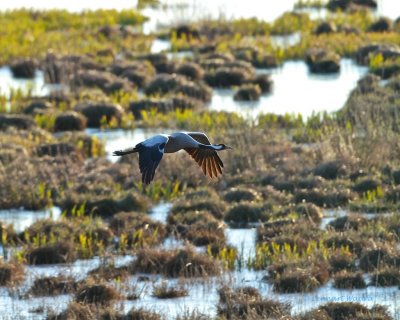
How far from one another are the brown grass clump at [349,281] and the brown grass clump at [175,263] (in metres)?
1.23

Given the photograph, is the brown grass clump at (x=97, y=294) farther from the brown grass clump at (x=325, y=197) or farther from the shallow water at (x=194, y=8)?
the shallow water at (x=194, y=8)

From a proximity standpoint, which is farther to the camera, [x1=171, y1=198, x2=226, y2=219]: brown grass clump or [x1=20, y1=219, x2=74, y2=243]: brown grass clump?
[x1=171, y1=198, x2=226, y2=219]: brown grass clump

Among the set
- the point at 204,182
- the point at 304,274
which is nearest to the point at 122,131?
the point at 204,182

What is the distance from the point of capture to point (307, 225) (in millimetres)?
14797

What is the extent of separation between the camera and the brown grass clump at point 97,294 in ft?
40.6

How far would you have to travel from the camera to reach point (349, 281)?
12781 millimetres

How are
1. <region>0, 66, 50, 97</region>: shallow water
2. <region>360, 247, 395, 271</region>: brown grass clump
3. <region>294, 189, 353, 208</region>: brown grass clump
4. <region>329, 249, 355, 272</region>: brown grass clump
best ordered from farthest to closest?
<region>0, 66, 50, 97</region>: shallow water, <region>294, 189, 353, 208</region>: brown grass clump, <region>329, 249, 355, 272</region>: brown grass clump, <region>360, 247, 395, 271</region>: brown grass clump

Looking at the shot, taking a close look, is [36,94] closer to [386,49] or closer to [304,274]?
[386,49]

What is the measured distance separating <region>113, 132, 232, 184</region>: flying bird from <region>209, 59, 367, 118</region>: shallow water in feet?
35.9

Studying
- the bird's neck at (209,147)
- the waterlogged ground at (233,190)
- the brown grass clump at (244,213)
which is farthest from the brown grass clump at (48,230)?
the bird's neck at (209,147)

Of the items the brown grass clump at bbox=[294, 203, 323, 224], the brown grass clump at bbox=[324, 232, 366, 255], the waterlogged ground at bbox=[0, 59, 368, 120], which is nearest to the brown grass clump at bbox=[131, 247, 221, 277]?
the brown grass clump at bbox=[324, 232, 366, 255]

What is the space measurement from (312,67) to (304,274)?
16132mm

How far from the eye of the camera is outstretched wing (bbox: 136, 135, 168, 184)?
922 cm

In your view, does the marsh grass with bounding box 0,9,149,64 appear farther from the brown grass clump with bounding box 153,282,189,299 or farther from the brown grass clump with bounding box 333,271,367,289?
the brown grass clump with bounding box 333,271,367,289
